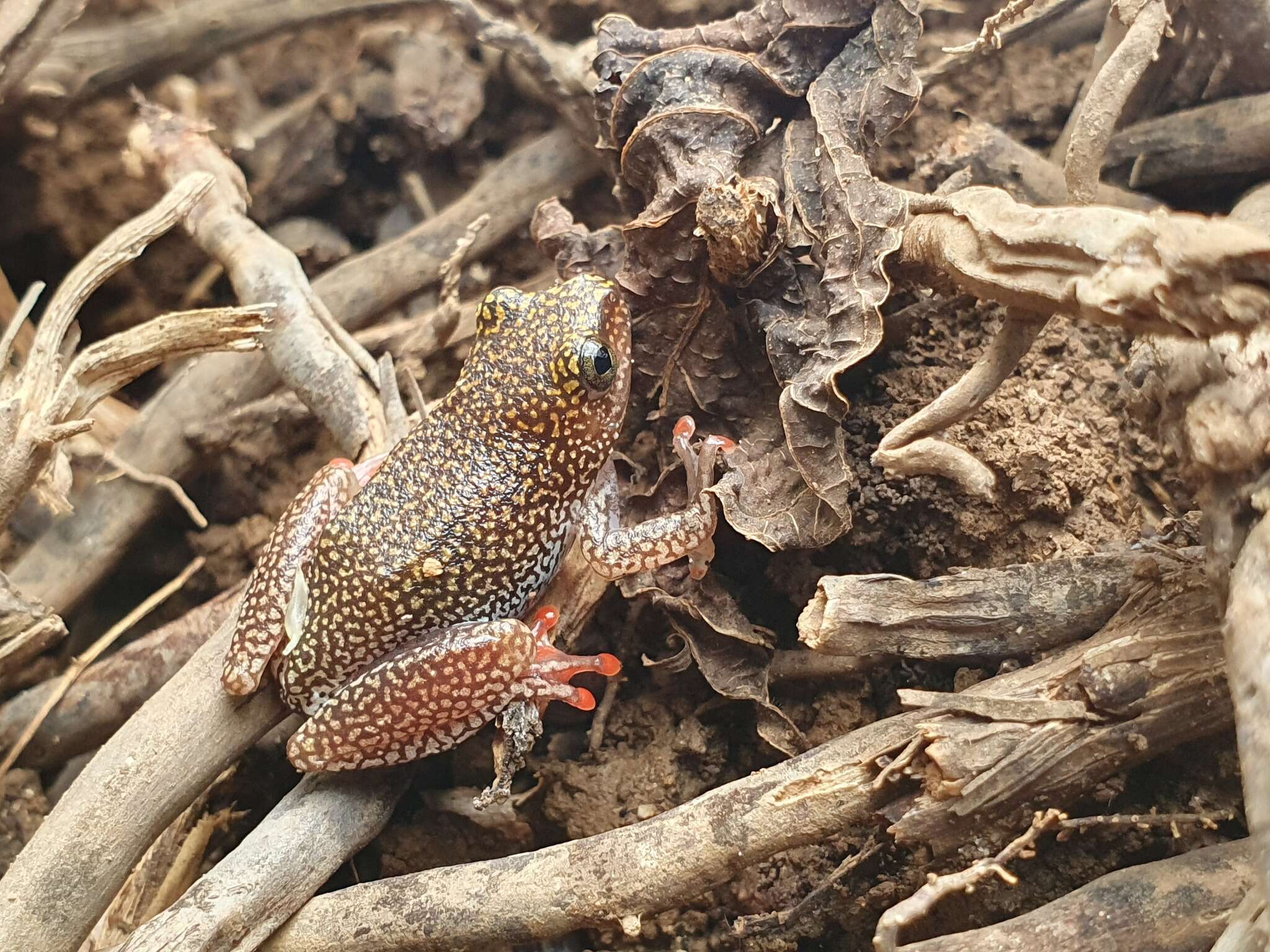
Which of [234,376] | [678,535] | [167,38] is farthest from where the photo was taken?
[167,38]

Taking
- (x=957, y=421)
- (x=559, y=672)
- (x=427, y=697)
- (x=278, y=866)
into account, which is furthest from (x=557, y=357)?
(x=278, y=866)

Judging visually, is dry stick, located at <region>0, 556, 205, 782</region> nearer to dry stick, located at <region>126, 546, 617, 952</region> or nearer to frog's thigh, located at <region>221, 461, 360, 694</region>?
frog's thigh, located at <region>221, 461, 360, 694</region>

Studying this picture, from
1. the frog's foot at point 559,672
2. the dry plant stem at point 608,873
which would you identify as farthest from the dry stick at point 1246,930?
the frog's foot at point 559,672

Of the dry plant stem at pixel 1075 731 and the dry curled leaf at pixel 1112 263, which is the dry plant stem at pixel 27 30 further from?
the dry plant stem at pixel 1075 731

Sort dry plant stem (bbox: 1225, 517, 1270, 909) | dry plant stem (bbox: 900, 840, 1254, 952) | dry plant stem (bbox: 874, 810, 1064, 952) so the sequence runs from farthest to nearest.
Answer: dry plant stem (bbox: 900, 840, 1254, 952) < dry plant stem (bbox: 874, 810, 1064, 952) < dry plant stem (bbox: 1225, 517, 1270, 909)

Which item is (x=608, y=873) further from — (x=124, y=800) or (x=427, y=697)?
(x=124, y=800)

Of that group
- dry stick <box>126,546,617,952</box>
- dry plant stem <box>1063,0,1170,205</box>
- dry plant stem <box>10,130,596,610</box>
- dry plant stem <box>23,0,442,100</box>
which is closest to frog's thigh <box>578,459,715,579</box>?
dry stick <box>126,546,617,952</box>
